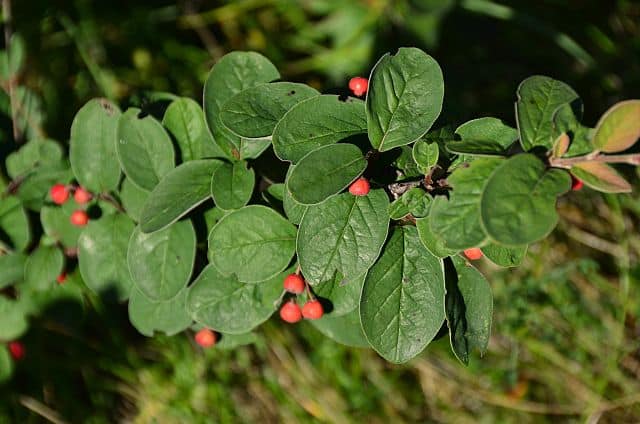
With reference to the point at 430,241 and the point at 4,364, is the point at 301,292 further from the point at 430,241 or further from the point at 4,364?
the point at 4,364

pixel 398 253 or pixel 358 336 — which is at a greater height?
pixel 398 253

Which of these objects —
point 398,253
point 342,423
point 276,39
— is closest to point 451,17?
point 276,39

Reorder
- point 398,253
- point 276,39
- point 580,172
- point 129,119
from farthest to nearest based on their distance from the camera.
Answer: point 276,39 < point 129,119 < point 398,253 < point 580,172

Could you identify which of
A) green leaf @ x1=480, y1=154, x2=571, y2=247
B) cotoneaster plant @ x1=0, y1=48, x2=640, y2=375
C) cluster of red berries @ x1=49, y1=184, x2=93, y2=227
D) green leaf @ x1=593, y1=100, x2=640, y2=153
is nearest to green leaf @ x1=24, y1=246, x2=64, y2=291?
cotoneaster plant @ x1=0, y1=48, x2=640, y2=375

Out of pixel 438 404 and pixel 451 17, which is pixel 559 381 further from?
pixel 451 17

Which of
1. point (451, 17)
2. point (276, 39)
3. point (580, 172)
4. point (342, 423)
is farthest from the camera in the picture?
point (276, 39)

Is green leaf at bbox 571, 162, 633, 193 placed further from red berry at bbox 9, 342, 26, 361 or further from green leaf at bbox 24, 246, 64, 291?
red berry at bbox 9, 342, 26, 361

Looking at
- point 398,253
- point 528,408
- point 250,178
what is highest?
point 250,178
